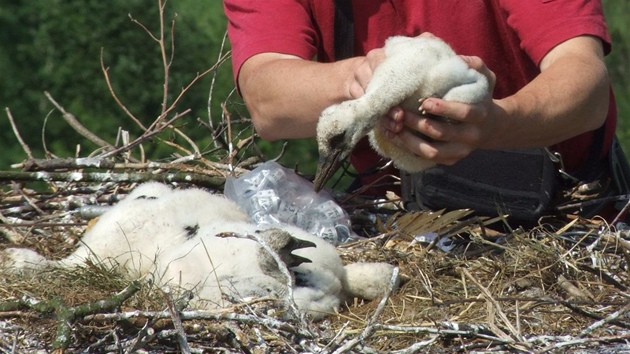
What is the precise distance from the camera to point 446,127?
3.62 meters

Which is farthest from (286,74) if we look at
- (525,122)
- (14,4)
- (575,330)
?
(14,4)

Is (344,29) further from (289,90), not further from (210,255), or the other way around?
(210,255)

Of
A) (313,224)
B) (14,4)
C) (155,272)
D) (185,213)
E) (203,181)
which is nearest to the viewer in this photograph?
(155,272)

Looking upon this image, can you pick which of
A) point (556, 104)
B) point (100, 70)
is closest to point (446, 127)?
point (556, 104)

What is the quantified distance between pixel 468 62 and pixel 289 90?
0.73m

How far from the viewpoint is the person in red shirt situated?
3.71 metres

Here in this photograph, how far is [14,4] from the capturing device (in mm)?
14086

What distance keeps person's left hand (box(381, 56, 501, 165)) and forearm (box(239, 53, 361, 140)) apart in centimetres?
23

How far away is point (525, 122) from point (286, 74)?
0.81 meters

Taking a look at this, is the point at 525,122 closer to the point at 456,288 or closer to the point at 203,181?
the point at 456,288

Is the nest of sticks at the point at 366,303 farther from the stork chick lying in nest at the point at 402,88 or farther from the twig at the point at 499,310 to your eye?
the stork chick lying in nest at the point at 402,88

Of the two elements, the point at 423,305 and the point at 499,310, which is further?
the point at 423,305

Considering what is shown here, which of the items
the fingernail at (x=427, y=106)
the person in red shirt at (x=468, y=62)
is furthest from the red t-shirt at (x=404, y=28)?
the fingernail at (x=427, y=106)

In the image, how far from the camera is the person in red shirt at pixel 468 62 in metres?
3.71
